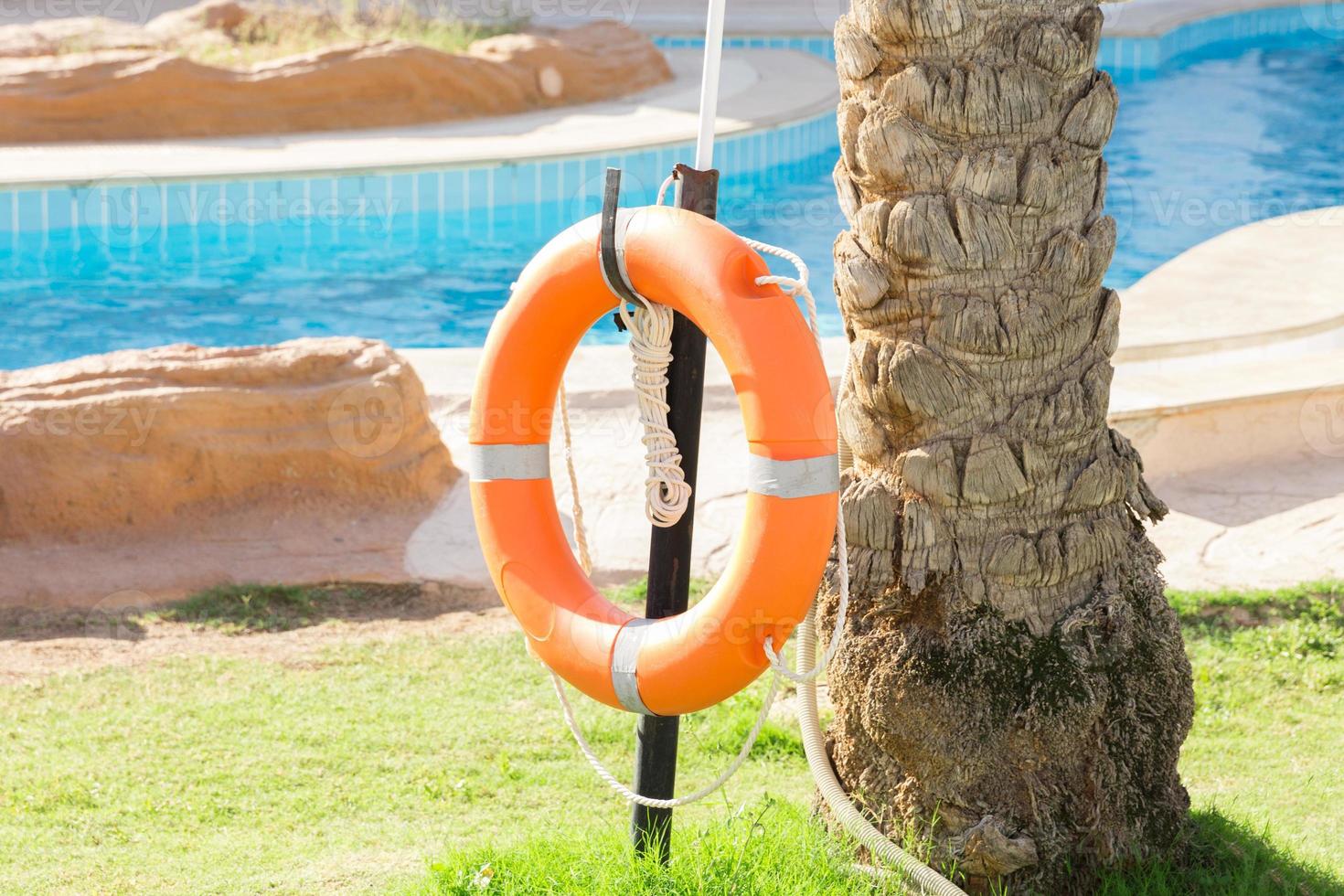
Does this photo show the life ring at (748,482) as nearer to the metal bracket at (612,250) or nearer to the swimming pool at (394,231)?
the metal bracket at (612,250)

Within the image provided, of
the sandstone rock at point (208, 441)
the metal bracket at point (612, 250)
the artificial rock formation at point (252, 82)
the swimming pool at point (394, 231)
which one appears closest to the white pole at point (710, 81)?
the metal bracket at point (612, 250)

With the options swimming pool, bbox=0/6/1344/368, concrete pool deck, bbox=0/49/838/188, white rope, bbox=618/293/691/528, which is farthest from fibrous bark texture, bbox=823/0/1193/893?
concrete pool deck, bbox=0/49/838/188

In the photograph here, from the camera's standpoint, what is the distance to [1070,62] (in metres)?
2.31

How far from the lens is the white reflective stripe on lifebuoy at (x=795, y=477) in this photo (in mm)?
2143

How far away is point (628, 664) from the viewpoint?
7.54 feet

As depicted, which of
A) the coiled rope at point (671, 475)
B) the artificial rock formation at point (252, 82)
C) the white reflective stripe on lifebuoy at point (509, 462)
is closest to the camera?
the coiled rope at point (671, 475)

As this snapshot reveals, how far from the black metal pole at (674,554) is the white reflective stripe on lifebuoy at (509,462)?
0.26 metres

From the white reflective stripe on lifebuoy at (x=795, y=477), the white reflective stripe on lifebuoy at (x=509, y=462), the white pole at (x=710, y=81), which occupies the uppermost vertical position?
the white pole at (x=710, y=81)

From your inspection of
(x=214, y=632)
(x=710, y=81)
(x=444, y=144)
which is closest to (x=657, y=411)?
(x=710, y=81)

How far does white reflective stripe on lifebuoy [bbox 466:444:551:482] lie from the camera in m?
2.44

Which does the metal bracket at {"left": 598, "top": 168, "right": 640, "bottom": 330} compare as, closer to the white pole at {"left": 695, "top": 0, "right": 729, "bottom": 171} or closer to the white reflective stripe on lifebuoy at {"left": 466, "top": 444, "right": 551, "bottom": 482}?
the white pole at {"left": 695, "top": 0, "right": 729, "bottom": 171}

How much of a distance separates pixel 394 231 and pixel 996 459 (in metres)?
7.81

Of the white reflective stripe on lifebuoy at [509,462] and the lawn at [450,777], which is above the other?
the white reflective stripe on lifebuoy at [509,462]

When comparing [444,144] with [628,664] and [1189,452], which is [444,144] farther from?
[628,664]
